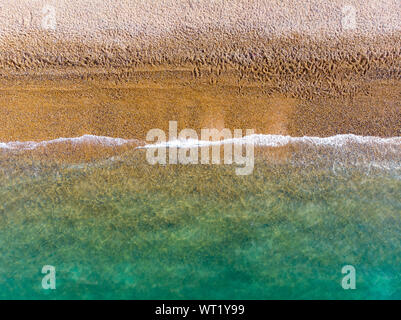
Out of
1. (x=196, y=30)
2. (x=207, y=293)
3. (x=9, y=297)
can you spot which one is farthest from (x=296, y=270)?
(x=9, y=297)

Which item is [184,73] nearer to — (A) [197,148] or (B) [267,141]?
(A) [197,148]

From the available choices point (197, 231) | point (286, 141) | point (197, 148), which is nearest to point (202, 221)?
point (197, 231)

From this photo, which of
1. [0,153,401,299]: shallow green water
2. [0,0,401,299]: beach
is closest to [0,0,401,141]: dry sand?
[0,0,401,299]: beach

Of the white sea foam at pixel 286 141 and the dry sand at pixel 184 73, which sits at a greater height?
the dry sand at pixel 184 73

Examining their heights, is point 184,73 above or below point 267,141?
above

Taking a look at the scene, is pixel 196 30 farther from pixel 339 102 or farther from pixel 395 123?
pixel 395 123

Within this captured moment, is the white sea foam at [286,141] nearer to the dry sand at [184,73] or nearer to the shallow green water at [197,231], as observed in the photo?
the dry sand at [184,73]

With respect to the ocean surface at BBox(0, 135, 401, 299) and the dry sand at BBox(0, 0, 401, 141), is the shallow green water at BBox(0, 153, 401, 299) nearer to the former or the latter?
the ocean surface at BBox(0, 135, 401, 299)

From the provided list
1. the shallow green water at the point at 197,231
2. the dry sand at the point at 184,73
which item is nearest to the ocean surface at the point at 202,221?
the shallow green water at the point at 197,231
